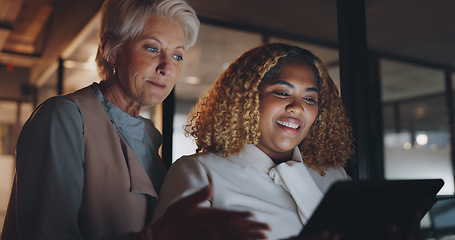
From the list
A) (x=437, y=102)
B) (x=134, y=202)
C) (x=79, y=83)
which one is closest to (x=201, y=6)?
(x=79, y=83)

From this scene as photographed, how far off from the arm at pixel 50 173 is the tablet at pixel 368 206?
0.64 metres

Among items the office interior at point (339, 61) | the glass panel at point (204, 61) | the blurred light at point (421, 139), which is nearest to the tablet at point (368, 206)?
the office interior at point (339, 61)

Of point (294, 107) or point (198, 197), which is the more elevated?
point (294, 107)

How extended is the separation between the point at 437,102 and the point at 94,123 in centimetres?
485

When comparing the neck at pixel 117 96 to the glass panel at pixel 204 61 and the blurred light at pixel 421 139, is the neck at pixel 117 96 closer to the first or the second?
the glass panel at pixel 204 61

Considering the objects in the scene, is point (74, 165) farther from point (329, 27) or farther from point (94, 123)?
point (329, 27)

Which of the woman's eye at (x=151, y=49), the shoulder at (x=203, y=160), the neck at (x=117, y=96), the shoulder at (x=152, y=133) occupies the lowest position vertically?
the shoulder at (x=203, y=160)

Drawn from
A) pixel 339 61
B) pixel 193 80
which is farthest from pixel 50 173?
pixel 193 80

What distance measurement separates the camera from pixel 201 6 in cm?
303

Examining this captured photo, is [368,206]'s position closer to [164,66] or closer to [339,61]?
[339,61]

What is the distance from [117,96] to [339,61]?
2.43 ft

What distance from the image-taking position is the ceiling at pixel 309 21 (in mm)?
2422

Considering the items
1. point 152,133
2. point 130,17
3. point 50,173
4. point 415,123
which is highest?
point 415,123

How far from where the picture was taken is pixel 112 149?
1.19 meters
